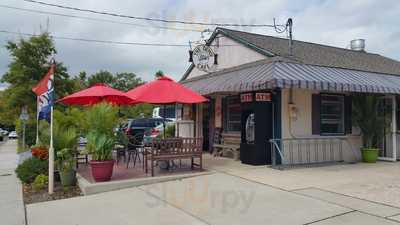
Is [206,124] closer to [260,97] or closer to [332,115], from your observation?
[260,97]

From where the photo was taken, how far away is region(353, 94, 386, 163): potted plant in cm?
1222

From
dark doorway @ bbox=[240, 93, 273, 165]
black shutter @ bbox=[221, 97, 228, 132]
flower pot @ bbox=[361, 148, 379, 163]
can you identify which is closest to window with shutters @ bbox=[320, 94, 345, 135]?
flower pot @ bbox=[361, 148, 379, 163]

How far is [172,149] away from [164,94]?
5.07 ft

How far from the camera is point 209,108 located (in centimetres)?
1515

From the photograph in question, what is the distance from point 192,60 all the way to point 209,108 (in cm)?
233

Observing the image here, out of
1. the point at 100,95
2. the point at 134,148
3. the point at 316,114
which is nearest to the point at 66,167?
the point at 100,95

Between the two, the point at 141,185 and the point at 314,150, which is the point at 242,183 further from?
the point at 314,150

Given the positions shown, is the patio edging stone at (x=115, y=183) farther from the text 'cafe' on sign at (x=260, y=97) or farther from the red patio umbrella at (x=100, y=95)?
the text 'cafe' on sign at (x=260, y=97)

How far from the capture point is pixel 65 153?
883 centimetres

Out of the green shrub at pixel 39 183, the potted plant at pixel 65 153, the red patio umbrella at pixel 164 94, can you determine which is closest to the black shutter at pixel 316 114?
the red patio umbrella at pixel 164 94

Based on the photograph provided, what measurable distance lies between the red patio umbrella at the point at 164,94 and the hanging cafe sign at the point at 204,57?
5.29 meters

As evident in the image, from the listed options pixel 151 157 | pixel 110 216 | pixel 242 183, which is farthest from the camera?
pixel 151 157

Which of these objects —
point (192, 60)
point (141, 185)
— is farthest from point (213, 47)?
point (141, 185)

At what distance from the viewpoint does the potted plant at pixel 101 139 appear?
8.21 metres
